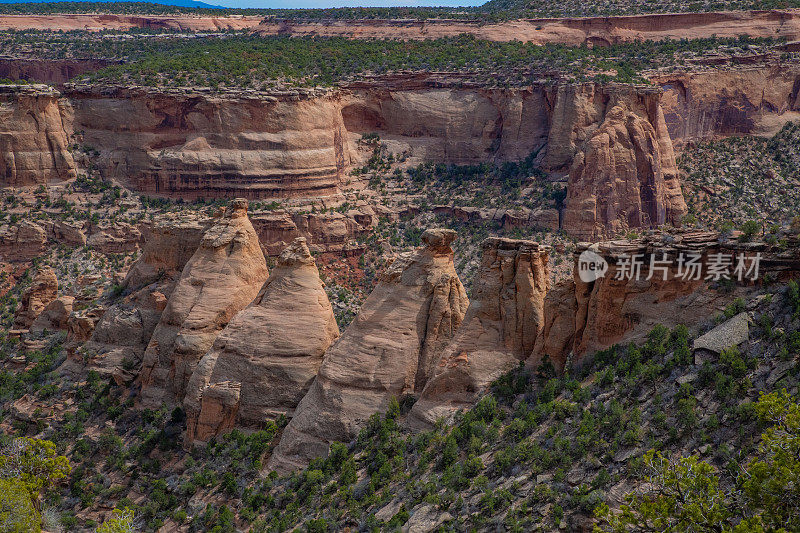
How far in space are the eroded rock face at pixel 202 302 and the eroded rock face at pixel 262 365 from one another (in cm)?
259

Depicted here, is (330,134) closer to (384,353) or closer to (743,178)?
(743,178)

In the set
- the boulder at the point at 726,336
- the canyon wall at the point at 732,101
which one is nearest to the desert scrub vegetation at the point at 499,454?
the boulder at the point at 726,336

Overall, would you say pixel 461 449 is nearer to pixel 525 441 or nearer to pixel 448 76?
pixel 525 441

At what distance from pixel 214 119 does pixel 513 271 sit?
57277 millimetres

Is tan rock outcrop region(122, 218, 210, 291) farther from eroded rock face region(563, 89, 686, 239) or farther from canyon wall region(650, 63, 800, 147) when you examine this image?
canyon wall region(650, 63, 800, 147)

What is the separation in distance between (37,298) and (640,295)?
1643 inches

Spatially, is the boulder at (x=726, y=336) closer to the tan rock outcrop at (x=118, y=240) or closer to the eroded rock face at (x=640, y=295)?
the eroded rock face at (x=640, y=295)

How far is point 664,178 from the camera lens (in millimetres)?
87188

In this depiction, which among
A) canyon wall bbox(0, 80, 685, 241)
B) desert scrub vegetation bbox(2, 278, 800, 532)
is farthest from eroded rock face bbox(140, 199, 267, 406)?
canyon wall bbox(0, 80, 685, 241)

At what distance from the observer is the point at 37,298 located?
199 feet

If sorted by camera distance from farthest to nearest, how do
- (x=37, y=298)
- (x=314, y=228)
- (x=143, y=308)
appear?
(x=314, y=228), (x=37, y=298), (x=143, y=308)

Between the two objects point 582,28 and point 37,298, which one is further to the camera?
point 582,28

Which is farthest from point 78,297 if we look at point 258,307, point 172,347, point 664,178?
point 664,178

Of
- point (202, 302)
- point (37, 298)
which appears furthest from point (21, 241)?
point (202, 302)
